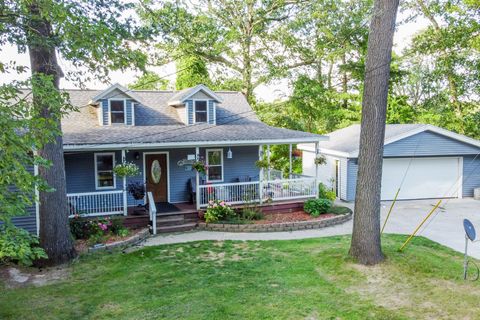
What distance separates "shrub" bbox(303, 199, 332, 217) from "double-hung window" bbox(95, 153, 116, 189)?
7.13 m

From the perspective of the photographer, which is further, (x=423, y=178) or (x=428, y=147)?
(x=423, y=178)

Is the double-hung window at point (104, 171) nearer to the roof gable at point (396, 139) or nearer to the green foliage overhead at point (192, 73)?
the roof gable at point (396, 139)

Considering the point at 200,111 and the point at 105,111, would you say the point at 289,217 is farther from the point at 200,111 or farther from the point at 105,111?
the point at 105,111

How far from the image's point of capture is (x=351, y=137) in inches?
807

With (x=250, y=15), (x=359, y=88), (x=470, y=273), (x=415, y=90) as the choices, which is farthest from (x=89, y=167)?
(x=415, y=90)

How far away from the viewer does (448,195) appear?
19.1 metres

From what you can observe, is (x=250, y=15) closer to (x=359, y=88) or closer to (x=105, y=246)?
(x=359, y=88)

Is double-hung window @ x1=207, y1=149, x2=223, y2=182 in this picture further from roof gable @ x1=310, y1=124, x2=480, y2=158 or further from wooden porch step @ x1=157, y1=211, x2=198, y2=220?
roof gable @ x1=310, y1=124, x2=480, y2=158

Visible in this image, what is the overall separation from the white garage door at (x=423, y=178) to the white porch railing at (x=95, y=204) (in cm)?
1165

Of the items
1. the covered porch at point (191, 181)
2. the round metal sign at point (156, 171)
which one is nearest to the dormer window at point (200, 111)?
the covered porch at point (191, 181)

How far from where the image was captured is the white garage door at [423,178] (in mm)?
18531

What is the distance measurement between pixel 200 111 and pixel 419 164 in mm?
10350

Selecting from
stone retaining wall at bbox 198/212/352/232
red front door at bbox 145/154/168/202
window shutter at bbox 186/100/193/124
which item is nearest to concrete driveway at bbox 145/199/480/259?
stone retaining wall at bbox 198/212/352/232

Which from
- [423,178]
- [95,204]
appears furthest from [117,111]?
[423,178]
